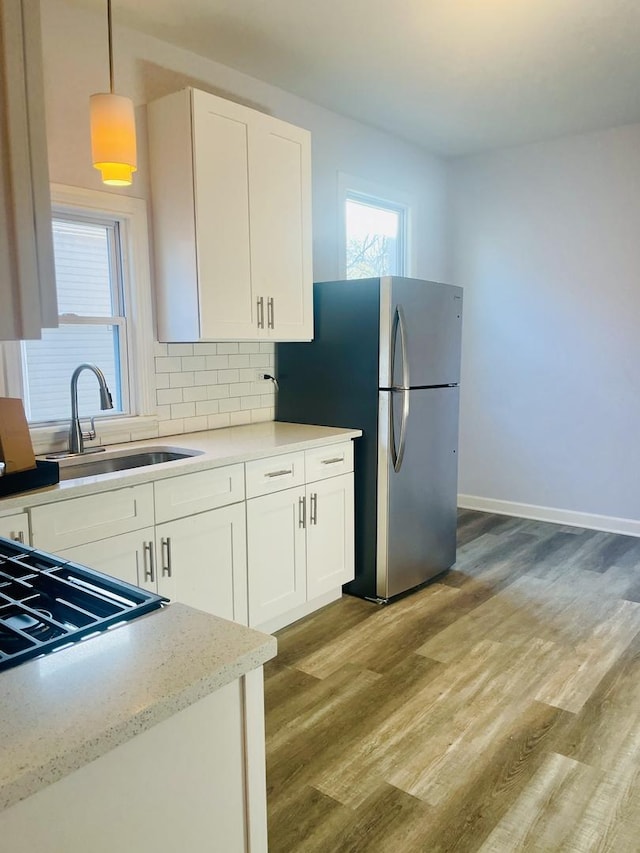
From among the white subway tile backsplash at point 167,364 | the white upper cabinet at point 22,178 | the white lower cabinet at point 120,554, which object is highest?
the white upper cabinet at point 22,178

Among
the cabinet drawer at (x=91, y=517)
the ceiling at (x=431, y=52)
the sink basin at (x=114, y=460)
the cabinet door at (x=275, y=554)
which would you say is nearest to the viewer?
the cabinet drawer at (x=91, y=517)

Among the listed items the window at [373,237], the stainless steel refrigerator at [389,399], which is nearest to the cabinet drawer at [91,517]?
the stainless steel refrigerator at [389,399]

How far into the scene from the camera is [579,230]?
4426mm

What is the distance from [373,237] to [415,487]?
1969 millimetres

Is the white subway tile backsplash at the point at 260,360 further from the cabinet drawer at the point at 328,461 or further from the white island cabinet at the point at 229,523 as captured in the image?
the cabinet drawer at the point at 328,461

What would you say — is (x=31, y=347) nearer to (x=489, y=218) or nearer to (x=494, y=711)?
(x=494, y=711)

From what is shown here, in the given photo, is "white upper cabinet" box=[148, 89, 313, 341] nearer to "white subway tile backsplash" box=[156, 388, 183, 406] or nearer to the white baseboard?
"white subway tile backsplash" box=[156, 388, 183, 406]

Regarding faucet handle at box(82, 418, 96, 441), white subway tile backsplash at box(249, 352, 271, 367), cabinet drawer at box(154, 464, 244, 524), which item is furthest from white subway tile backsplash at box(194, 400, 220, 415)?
cabinet drawer at box(154, 464, 244, 524)

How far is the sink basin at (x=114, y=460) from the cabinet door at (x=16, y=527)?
1.72 ft

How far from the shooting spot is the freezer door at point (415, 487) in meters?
3.21

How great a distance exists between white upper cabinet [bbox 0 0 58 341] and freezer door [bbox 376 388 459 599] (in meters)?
2.50

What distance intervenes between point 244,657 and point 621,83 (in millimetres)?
3791

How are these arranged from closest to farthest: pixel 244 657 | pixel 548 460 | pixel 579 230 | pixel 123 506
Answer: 1. pixel 244 657
2. pixel 123 506
3. pixel 579 230
4. pixel 548 460

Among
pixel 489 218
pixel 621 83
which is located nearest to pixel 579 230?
pixel 489 218
